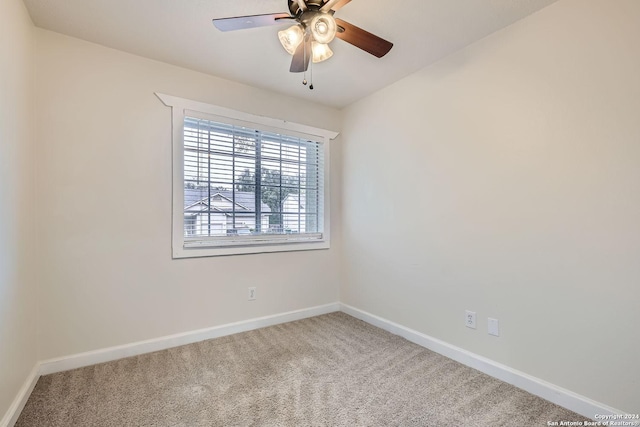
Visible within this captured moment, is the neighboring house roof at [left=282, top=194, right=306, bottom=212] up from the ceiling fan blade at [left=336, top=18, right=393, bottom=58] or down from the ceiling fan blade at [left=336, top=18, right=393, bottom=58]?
down

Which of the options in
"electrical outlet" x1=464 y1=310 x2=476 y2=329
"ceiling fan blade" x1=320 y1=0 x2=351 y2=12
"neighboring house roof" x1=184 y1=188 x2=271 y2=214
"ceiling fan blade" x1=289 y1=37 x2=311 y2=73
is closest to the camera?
"ceiling fan blade" x1=320 y1=0 x2=351 y2=12

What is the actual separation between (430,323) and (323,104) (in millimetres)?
2532

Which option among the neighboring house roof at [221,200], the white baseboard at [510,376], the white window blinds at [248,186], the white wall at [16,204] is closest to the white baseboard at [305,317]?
the white baseboard at [510,376]

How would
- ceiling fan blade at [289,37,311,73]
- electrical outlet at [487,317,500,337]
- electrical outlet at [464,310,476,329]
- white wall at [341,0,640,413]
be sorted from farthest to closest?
1. electrical outlet at [464,310,476,329]
2. electrical outlet at [487,317,500,337]
3. ceiling fan blade at [289,37,311,73]
4. white wall at [341,0,640,413]

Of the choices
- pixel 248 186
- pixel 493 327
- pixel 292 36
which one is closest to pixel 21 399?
pixel 248 186

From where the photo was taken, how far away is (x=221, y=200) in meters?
2.78

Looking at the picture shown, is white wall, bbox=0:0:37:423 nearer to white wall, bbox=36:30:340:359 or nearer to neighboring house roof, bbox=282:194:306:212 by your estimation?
white wall, bbox=36:30:340:359

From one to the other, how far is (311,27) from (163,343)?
259cm

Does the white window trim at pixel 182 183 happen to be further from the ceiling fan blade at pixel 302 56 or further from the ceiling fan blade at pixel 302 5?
the ceiling fan blade at pixel 302 5

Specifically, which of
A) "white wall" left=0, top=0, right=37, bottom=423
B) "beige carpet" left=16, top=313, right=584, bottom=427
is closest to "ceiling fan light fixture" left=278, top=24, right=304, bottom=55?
"white wall" left=0, top=0, right=37, bottom=423

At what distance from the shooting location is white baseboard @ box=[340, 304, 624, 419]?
1.64m

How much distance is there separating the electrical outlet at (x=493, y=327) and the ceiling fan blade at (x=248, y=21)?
2.34 meters

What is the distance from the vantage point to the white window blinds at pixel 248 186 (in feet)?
8.72

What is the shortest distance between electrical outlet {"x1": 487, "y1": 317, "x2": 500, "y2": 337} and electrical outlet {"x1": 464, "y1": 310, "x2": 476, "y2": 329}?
0.11 m
